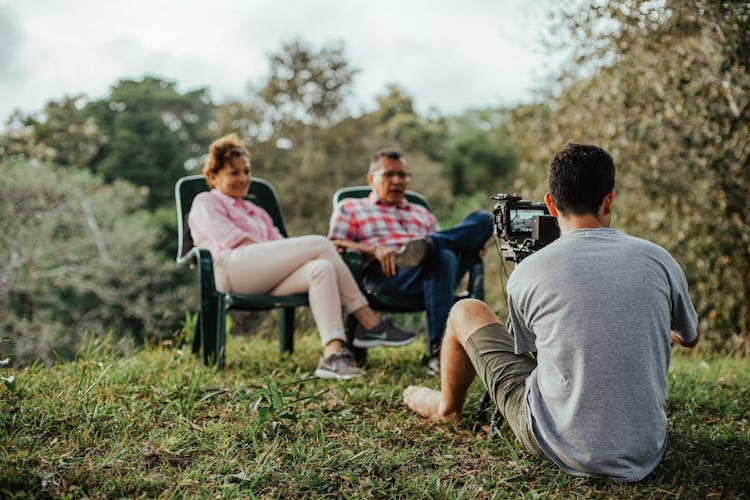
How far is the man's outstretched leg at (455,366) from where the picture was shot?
219 cm

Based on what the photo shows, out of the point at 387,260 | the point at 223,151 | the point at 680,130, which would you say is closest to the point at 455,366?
the point at 387,260

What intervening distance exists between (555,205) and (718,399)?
5.17 feet

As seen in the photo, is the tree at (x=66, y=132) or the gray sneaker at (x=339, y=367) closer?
the gray sneaker at (x=339, y=367)

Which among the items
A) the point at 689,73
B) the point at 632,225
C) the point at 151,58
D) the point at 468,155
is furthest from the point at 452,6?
the point at 151,58

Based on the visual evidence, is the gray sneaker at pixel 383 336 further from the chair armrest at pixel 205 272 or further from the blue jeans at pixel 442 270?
the chair armrest at pixel 205 272

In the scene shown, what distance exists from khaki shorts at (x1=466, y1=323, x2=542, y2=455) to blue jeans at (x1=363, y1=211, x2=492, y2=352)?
1.12 metres

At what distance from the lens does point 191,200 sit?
12.2ft

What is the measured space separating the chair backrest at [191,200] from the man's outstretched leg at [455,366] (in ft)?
5.19

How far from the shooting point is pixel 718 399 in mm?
2820

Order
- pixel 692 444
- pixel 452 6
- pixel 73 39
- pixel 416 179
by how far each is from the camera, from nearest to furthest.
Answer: pixel 692 444 → pixel 452 6 → pixel 73 39 → pixel 416 179

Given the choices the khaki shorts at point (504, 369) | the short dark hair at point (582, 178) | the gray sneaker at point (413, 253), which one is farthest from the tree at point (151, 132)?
the short dark hair at point (582, 178)

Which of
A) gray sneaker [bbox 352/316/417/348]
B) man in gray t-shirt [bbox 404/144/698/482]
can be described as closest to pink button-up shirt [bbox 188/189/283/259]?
gray sneaker [bbox 352/316/417/348]

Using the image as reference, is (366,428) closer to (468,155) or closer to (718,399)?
(718,399)

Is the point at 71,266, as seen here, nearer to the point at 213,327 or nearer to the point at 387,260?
the point at 213,327
